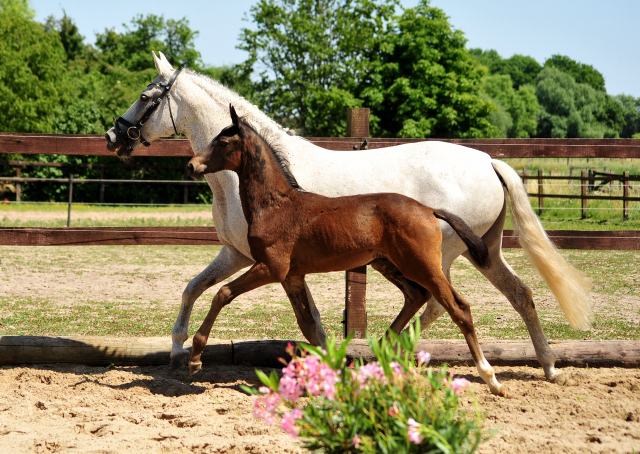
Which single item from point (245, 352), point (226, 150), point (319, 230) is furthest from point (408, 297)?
point (226, 150)

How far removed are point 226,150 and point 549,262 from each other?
2537mm

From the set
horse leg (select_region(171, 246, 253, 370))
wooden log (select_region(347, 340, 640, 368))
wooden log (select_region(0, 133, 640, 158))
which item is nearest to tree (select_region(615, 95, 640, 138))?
wooden log (select_region(0, 133, 640, 158))

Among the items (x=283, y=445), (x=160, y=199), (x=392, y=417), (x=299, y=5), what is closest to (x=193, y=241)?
(x=283, y=445)

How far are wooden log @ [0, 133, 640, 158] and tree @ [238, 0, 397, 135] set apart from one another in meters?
26.7

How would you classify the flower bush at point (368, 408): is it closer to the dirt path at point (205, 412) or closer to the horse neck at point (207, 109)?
the dirt path at point (205, 412)

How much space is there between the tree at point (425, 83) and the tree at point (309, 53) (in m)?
1.33

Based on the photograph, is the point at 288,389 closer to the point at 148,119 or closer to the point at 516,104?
the point at 148,119

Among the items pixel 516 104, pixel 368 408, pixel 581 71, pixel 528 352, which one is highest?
pixel 581 71

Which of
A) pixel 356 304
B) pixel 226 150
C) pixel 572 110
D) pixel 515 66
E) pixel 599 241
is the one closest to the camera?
pixel 226 150

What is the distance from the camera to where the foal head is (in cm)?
388

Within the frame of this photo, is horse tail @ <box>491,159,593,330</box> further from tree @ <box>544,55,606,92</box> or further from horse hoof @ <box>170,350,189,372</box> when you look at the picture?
tree @ <box>544,55,606,92</box>

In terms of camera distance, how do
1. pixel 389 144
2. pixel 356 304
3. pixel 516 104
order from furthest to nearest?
pixel 516 104 → pixel 389 144 → pixel 356 304

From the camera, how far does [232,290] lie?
4.00 meters

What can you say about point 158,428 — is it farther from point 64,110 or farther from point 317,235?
point 64,110
